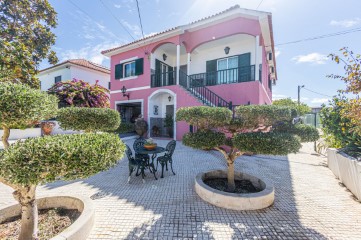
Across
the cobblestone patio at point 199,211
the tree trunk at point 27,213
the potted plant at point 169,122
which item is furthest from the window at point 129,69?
the tree trunk at point 27,213

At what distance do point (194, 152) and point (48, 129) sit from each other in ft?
34.0

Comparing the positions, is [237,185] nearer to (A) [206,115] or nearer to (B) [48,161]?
(A) [206,115]

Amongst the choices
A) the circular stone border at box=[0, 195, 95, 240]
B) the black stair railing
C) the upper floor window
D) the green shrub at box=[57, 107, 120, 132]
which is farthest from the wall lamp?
the circular stone border at box=[0, 195, 95, 240]

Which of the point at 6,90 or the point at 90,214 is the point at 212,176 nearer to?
the point at 90,214

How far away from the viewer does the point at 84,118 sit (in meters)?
4.04

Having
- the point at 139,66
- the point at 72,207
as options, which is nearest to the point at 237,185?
the point at 72,207

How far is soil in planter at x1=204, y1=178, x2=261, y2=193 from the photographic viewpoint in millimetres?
4085

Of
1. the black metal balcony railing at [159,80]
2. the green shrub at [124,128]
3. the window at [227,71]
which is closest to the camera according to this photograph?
the window at [227,71]

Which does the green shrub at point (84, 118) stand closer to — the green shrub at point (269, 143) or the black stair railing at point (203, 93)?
the green shrub at point (269, 143)

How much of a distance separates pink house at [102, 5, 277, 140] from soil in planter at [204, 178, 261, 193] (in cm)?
461

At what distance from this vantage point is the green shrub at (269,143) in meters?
3.37

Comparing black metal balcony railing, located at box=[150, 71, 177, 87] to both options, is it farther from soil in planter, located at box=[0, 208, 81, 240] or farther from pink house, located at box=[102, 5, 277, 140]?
soil in planter, located at box=[0, 208, 81, 240]

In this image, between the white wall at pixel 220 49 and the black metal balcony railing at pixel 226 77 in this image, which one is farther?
the white wall at pixel 220 49

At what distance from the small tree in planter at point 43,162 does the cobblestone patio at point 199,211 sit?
1.11m
